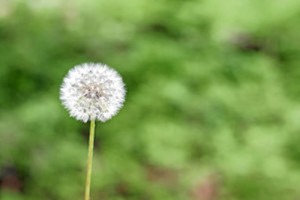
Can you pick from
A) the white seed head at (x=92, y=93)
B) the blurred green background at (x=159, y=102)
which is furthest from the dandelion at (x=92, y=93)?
the blurred green background at (x=159, y=102)

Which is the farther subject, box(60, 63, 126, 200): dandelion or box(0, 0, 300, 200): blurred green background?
box(0, 0, 300, 200): blurred green background

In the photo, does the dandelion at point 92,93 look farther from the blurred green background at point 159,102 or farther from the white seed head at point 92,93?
the blurred green background at point 159,102

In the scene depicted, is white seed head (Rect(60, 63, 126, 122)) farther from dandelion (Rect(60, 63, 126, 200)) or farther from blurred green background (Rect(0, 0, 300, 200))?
blurred green background (Rect(0, 0, 300, 200))

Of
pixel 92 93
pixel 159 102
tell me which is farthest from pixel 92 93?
pixel 159 102

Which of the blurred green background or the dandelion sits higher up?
the blurred green background

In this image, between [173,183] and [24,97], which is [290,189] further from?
[24,97]

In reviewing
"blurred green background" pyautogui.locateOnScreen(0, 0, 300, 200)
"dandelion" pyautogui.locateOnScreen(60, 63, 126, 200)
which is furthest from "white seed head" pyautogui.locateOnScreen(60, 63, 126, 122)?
"blurred green background" pyautogui.locateOnScreen(0, 0, 300, 200)

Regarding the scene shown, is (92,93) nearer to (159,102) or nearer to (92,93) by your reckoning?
(92,93)
